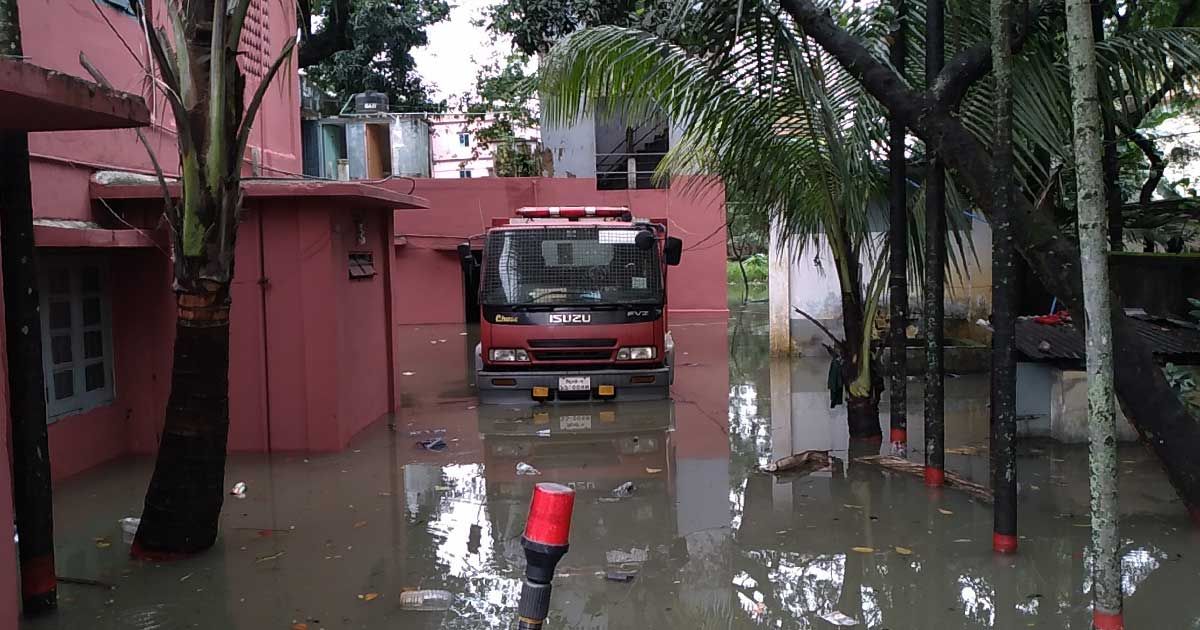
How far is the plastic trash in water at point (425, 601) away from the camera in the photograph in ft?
16.9

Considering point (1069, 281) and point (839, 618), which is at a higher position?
point (1069, 281)

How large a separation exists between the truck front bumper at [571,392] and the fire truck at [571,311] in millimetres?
11

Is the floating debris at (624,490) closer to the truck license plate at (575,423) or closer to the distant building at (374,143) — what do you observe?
the truck license plate at (575,423)

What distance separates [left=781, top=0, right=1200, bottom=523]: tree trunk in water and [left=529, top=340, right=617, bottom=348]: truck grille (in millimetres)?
4958

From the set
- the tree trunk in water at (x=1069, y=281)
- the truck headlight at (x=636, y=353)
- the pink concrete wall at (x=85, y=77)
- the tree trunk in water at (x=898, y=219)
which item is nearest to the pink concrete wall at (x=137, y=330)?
the pink concrete wall at (x=85, y=77)

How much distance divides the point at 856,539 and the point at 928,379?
1353 mm

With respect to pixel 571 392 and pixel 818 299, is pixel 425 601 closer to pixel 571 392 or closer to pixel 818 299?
pixel 571 392

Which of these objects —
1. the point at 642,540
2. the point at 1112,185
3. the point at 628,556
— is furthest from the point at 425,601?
the point at 1112,185

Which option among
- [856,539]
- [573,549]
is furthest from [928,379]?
[573,549]

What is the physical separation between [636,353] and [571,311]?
0.88m

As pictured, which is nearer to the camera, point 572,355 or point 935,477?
point 935,477

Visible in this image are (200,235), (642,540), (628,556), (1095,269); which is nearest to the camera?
(1095,269)

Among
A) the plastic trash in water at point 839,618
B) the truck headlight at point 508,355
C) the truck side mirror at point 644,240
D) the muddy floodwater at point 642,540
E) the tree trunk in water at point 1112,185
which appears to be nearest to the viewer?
the plastic trash in water at point 839,618

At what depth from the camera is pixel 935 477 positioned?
7305 millimetres
